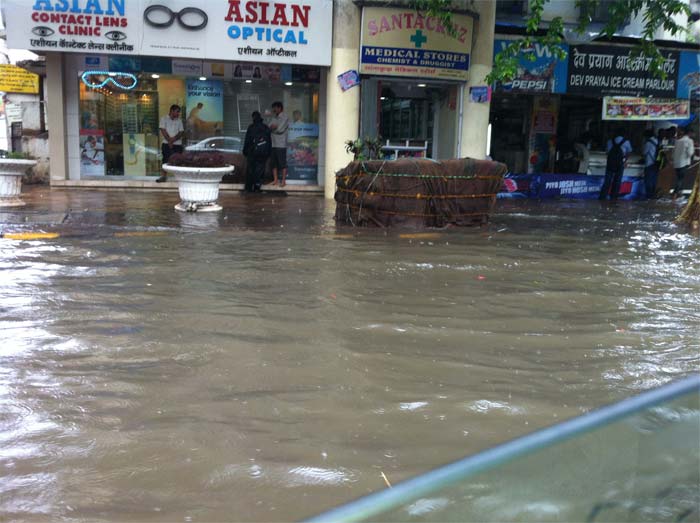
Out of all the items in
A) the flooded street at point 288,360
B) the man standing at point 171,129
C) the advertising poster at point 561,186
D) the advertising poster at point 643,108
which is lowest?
the flooded street at point 288,360

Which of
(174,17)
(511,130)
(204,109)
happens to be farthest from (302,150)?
(511,130)

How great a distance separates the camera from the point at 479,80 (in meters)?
15.1

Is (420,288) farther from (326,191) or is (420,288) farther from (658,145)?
(658,145)

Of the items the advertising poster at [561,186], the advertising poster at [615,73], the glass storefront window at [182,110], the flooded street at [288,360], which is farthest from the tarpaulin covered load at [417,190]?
the advertising poster at [615,73]

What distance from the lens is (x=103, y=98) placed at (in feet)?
50.5

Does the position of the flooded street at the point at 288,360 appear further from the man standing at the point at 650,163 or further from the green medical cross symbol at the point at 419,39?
the man standing at the point at 650,163

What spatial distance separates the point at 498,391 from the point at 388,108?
13.7 metres

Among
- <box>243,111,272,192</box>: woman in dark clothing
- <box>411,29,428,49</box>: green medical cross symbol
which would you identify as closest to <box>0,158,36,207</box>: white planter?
<box>243,111,272,192</box>: woman in dark clothing

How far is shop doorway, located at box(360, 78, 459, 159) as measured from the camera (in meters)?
15.7

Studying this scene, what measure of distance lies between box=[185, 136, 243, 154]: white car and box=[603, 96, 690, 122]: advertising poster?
30.9 feet

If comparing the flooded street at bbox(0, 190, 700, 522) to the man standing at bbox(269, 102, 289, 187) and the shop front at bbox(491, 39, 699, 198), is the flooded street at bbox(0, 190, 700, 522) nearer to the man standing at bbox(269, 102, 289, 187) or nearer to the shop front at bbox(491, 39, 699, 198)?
the man standing at bbox(269, 102, 289, 187)

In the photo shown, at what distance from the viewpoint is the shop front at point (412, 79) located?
14.2m

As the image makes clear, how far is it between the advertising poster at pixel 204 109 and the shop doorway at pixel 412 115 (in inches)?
137

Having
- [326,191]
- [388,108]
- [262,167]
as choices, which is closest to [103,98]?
[262,167]
